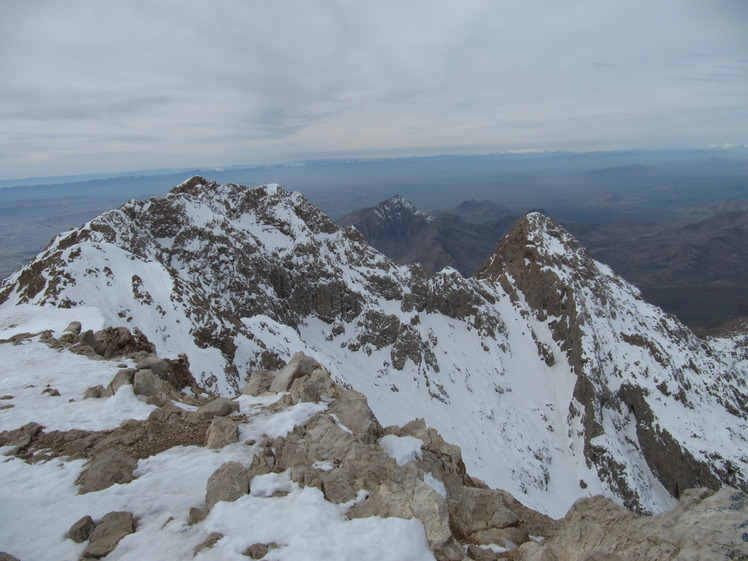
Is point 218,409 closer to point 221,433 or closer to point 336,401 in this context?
point 221,433

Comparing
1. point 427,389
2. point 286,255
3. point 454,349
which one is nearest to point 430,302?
point 454,349

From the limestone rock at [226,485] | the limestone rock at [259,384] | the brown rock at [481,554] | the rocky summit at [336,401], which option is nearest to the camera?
the brown rock at [481,554]

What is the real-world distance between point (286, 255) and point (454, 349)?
5937cm

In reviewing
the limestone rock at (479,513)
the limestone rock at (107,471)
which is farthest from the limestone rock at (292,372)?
the limestone rock at (479,513)

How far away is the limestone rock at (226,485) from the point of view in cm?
953

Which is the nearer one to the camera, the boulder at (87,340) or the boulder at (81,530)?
the boulder at (81,530)

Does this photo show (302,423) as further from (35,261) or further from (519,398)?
(519,398)

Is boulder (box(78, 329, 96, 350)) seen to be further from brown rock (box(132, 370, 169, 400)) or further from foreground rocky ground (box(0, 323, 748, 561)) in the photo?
brown rock (box(132, 370, 169, 400))

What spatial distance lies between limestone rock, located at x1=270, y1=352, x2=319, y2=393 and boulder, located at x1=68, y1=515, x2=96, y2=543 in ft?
26.8

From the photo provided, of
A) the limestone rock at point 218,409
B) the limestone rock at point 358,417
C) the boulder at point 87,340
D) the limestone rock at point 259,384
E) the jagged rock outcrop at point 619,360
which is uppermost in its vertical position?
the boulder at point 87,340

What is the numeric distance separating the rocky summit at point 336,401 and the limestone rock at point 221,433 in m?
0.09

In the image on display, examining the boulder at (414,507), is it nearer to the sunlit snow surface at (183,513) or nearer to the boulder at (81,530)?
the sunlit snow surface at (183,513)

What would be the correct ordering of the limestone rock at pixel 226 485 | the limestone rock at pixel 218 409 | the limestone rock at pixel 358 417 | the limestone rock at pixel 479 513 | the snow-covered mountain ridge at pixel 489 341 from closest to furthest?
the limestone rock at pixel 226 485, the limestone rock at pixel 479 513, the limestone rock at pixel 358 417, the limestone rock at pixel 218 409, the snow-covered mountain ridge at pixel 489 341

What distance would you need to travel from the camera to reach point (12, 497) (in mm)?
9445
